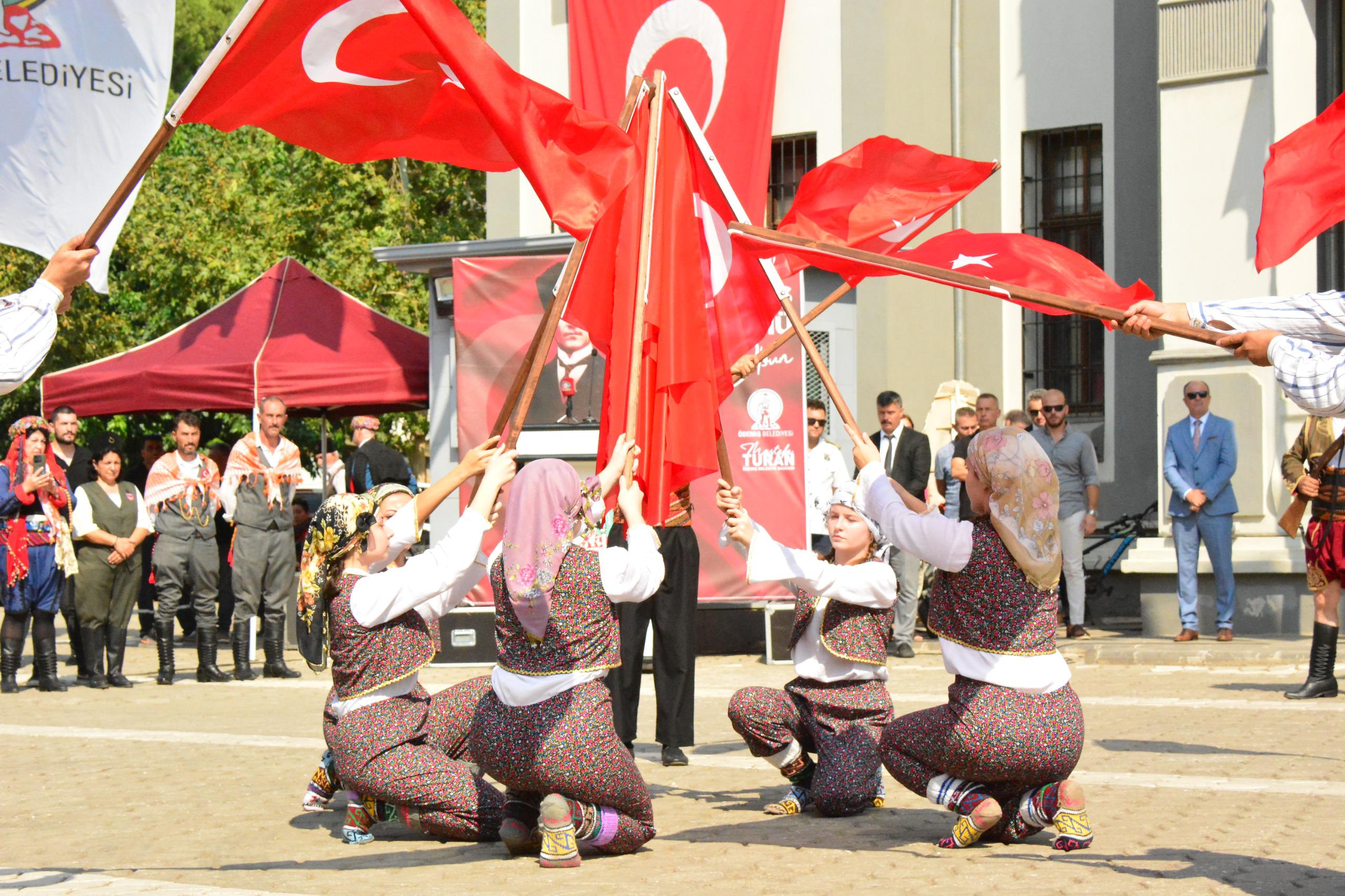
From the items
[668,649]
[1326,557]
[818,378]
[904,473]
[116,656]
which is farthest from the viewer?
[818,378]

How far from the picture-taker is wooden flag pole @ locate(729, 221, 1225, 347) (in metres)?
5.68

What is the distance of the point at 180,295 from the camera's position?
29.5 meters

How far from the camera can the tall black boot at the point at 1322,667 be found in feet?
32.6

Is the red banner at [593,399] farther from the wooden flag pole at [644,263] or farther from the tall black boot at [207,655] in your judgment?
the wooden flag pole at [644,263]

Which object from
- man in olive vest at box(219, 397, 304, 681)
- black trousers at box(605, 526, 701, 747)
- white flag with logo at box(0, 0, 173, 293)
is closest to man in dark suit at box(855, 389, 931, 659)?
man in olive vest at box(219, 397, 304, 681)

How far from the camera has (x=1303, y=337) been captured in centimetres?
554

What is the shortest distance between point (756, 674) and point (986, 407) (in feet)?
10.1

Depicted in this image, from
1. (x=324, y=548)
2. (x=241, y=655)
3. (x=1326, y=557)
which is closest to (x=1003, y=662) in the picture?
(x=324, y=548)

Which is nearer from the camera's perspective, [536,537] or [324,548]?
[536,537]

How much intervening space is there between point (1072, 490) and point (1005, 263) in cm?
745

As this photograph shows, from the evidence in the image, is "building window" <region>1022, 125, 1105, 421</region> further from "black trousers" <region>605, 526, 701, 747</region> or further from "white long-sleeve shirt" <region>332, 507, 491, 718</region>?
"white long-sleeve shirt" <region>332, 507, 491, 718</region>

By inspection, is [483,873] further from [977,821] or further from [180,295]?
[180,295]

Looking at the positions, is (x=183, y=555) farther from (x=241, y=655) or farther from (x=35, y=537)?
(x=35, y=537)

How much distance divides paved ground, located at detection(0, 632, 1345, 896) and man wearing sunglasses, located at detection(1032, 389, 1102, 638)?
10.7 feet
